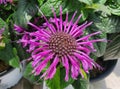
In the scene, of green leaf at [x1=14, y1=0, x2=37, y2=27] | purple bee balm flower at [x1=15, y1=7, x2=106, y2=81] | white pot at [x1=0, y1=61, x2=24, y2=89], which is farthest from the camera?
white pot at [x1=0, y1=61, x2=24, y2=89]

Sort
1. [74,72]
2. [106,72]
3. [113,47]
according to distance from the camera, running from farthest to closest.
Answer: [106,72] → [113,47] → [74,72]

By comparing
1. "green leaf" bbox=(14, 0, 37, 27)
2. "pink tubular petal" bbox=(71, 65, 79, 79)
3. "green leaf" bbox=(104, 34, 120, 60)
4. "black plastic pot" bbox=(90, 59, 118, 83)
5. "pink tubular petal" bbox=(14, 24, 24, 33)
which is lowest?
"black plastic pot" bbox=(90, 59, 118, 83)

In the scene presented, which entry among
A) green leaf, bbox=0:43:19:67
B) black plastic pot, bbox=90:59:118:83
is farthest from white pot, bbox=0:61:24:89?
black plastic pot, bbox=90:59:118:83

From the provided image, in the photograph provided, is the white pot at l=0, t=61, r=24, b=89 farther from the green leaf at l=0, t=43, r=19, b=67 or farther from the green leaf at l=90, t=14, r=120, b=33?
the green leaf at l=90, t=14, r=120, b=33

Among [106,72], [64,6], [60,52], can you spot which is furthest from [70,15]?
[106,72]

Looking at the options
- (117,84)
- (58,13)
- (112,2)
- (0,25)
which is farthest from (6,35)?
(117,84)

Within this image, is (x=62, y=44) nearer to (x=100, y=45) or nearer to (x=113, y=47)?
(x=100, y=45)

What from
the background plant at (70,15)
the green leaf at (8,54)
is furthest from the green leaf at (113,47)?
the green leaf at (8,54)
